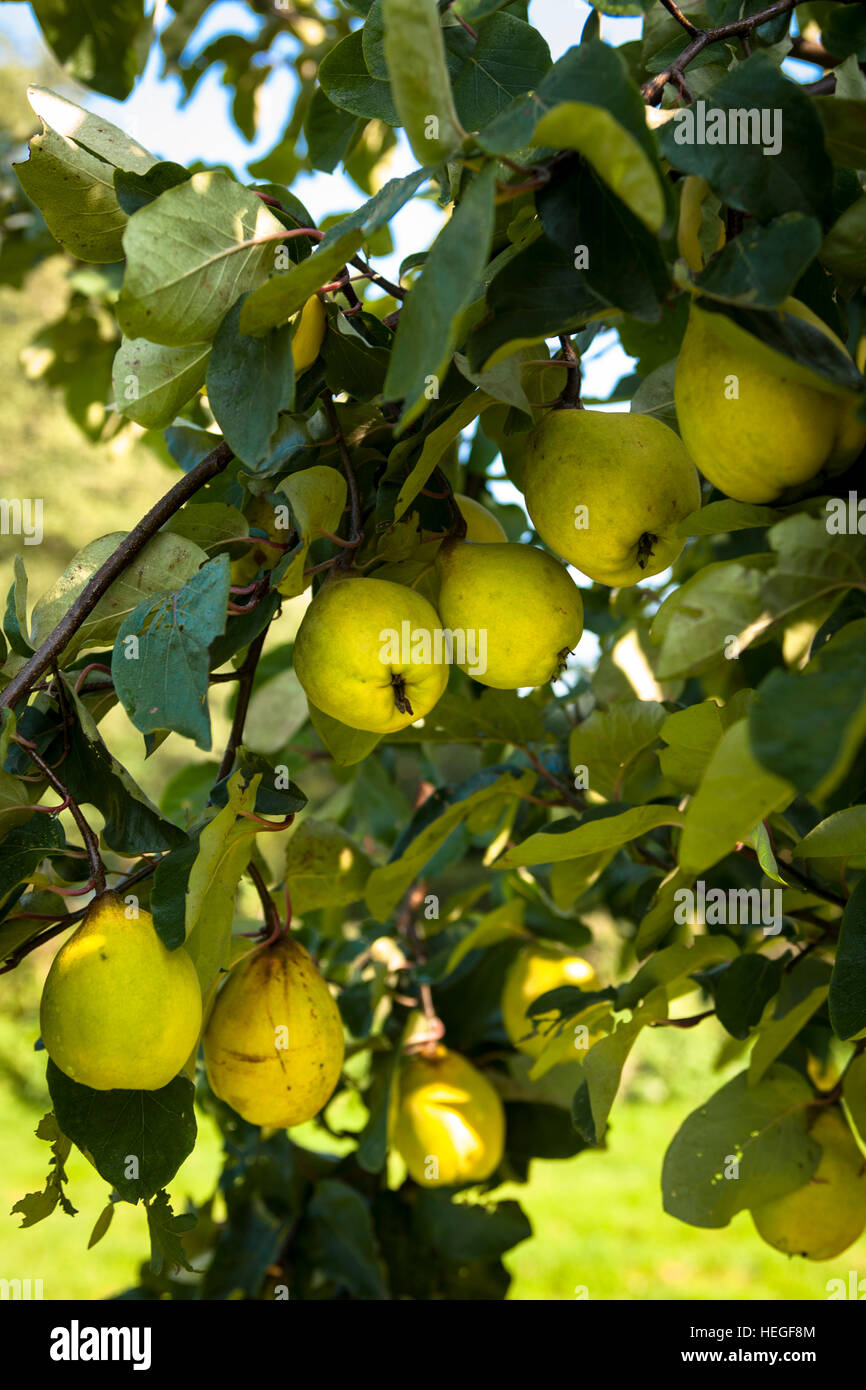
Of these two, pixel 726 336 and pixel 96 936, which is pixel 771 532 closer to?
pixel 726 336

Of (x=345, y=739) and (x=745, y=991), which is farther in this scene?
(x=745, y=991)

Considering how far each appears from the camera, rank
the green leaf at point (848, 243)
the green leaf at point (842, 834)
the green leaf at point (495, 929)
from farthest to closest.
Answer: the green leaf at point (495, 929) < the green leaf at point (842, 834) < the green leaf at point (848, 243)

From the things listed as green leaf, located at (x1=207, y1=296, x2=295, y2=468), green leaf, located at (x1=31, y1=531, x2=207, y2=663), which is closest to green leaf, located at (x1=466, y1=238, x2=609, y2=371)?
green leaf, located at (x1=207, y1=296, x2=295, y2=468)

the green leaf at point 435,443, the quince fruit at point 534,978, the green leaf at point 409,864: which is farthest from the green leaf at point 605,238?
the quince fruit at point 534,978

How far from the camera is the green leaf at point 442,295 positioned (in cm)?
41

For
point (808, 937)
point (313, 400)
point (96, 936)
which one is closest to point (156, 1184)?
point (96, 936)

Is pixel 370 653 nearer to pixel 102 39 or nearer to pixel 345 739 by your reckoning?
pixel 345 739

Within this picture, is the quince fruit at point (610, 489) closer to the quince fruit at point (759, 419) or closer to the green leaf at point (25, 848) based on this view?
the quince fruit at point (759, 419)

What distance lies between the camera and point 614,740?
0.94 metres

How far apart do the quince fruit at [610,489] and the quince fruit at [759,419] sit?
3.0 inches

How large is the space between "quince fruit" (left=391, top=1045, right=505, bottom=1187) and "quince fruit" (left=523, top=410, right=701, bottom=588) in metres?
0.74

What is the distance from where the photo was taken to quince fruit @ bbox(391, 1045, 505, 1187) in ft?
3.77

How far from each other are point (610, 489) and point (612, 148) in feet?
0.68

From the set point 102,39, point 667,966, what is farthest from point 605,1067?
point 102,39
